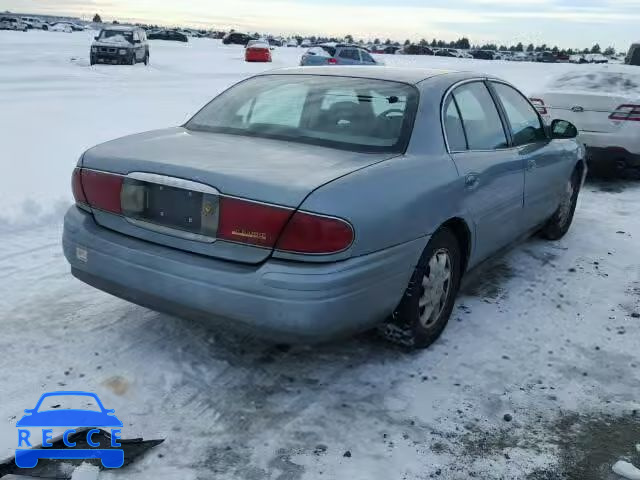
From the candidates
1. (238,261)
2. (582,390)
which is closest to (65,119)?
(238,261)

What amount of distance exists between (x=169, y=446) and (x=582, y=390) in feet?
6.75

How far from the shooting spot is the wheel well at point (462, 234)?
3604mm

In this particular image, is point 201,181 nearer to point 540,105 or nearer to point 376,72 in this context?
point 376,72

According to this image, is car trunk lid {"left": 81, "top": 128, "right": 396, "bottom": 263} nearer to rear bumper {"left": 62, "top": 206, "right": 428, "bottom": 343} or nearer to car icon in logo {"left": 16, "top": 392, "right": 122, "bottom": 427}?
rear bumper {"left": 62, "top": 206, "right": 428, "bottom": 343}

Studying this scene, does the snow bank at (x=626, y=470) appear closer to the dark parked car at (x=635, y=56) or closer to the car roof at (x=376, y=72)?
the car roof at (x=376, y=72)

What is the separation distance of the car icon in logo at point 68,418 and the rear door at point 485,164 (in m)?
2.16

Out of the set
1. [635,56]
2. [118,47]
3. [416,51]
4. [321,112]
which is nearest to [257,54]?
Result: [118,47]

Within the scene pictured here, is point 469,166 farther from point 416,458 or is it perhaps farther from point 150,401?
point 150,401

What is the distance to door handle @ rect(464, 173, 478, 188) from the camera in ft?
12.0

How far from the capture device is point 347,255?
2.79 m

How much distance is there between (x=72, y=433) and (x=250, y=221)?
115cm

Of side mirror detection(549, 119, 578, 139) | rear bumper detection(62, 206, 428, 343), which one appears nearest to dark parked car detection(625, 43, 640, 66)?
side mirror detection(549, 119, 578, 139)

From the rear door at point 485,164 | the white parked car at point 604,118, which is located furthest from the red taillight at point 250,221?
the white parked car at point 604,118

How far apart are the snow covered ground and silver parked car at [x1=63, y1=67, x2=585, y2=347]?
0.36 m
